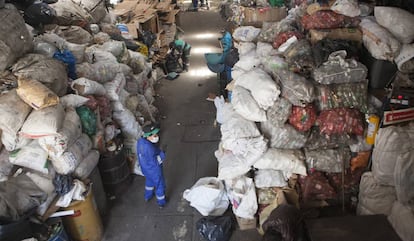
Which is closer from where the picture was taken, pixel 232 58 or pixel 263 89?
pixel 263 89

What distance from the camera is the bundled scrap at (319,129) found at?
2953 millimetres

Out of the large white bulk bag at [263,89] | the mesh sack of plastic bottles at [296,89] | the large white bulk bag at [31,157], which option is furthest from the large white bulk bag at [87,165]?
the mesh sack of plastic bottles at [296,89]

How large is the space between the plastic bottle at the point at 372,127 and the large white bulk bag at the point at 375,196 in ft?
1.16

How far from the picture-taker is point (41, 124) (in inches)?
119

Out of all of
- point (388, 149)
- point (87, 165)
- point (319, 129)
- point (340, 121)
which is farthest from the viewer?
point (87, 165)

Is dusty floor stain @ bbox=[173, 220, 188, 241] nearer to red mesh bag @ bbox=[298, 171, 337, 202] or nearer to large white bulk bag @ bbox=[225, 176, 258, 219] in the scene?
large white bulk bag @ bbox=[225, 176, 258, 219]

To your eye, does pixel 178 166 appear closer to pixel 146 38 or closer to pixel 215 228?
pixel 215 228

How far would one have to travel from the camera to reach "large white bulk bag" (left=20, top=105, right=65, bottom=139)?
3023mm

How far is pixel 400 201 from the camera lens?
2766 millimetres

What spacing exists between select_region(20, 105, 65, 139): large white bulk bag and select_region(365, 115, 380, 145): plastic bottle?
3.07 meters

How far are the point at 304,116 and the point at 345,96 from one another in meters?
0.42

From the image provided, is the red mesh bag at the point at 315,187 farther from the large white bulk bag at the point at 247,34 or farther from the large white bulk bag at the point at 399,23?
the large white bulk bag at the point at 247,34

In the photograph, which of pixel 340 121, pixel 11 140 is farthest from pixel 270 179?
pixel 11 140

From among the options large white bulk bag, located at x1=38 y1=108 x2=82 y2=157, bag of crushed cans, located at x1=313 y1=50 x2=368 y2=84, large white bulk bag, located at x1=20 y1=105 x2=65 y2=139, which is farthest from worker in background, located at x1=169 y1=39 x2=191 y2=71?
bag of crushed cans, located at x1=313 y1=50 x2=368 y2=84
